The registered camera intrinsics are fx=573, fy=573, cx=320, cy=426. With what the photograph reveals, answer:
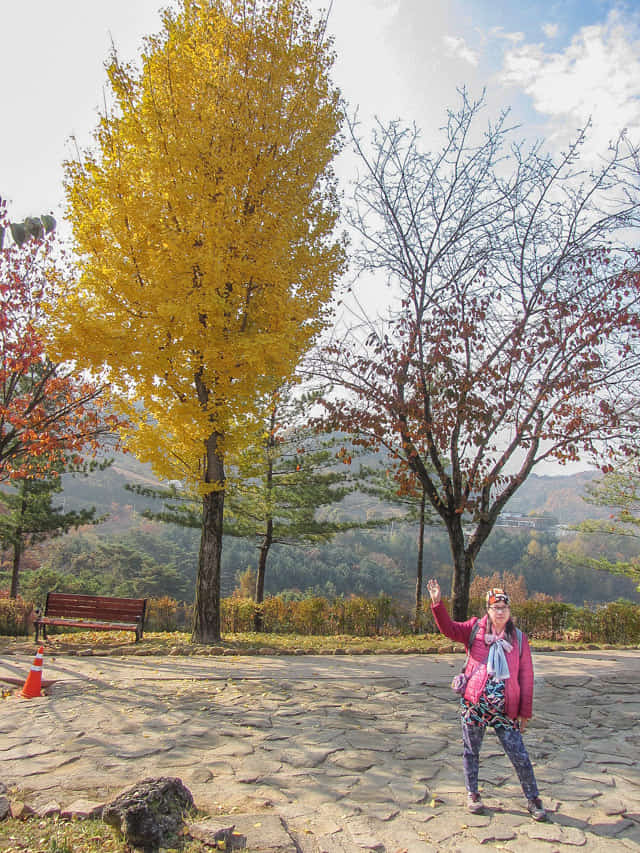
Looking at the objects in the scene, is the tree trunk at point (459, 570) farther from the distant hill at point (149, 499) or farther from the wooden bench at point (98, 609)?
the distant hill at point (149, 499)

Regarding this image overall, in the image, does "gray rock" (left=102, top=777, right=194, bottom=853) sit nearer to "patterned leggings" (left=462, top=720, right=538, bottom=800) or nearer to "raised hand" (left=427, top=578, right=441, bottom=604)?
"patterned leggings" (left=462, top=720, right=538, bottom=800)

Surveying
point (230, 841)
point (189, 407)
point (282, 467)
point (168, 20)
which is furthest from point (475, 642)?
point (282, 467)

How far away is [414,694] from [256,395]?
489cm

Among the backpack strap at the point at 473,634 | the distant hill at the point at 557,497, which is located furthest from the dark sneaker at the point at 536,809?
the distant hill at the point at 557,497

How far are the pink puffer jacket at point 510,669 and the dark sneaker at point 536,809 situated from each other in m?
0.47

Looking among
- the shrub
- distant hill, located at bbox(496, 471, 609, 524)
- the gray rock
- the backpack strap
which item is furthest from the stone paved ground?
distant hill, located at bbox(496, 471, 609, 524)

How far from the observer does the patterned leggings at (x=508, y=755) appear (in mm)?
3369

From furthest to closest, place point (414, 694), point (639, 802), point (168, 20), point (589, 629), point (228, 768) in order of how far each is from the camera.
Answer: point (589, 629)
point (168, 20)
point (414, 694)
point (228, 768)
point (639, 802)

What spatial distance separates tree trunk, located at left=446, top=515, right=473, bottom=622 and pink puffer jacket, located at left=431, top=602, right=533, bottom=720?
7.32 meters

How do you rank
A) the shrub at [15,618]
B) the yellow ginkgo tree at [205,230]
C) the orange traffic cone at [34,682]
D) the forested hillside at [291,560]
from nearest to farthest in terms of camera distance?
the orange traffic cone at [34,682] < the yellow ginkgo tree at [205,230] < the shrub at [15,618] < the forested hillside at [291,560]

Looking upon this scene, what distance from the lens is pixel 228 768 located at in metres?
3.88

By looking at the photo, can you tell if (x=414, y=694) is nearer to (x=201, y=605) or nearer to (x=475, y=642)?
(x=475, y=642)

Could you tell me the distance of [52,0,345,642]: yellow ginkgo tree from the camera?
8.04 metres

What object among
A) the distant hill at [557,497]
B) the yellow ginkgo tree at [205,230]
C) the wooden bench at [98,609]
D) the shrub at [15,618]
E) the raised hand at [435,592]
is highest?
the distant hill at [557,497]
